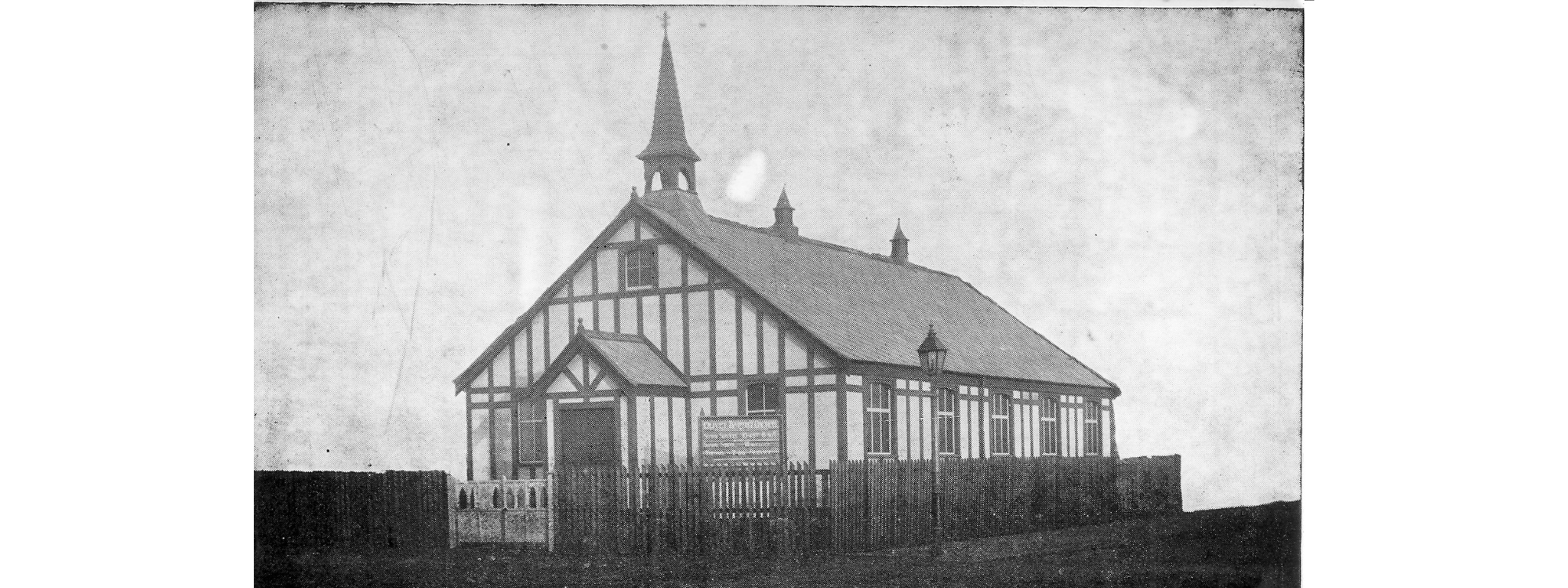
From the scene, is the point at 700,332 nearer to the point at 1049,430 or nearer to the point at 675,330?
the point at 675,330

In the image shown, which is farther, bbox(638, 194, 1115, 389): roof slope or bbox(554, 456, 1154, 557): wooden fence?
bbox(638, 194, 1115, 389): roof slope

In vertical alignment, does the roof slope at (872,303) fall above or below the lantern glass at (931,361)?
above

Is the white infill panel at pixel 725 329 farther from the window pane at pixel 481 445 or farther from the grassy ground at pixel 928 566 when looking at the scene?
the grassy ground at pixel 928 566

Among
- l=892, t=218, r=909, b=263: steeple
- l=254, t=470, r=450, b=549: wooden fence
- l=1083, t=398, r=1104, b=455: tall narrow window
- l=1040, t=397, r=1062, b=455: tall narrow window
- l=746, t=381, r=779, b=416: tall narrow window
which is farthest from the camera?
l=1040, t=397, r=1062, b=455: tall narrow window

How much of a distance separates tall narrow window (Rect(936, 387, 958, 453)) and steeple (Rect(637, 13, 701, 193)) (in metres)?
4.42

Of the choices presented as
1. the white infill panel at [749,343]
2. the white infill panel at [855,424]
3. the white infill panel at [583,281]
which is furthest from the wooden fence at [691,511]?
the white infill panel at [583,281]

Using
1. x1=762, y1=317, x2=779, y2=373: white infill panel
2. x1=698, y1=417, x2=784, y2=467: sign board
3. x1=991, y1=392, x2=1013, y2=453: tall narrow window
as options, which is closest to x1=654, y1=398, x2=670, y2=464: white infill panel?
x1=698, y1=417, x2=784, y2=467: sign board

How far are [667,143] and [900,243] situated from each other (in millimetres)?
2546

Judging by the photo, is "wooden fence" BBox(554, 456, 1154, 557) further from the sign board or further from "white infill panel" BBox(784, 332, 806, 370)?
"white infill panel" BBox(784, 332, 806, 370)

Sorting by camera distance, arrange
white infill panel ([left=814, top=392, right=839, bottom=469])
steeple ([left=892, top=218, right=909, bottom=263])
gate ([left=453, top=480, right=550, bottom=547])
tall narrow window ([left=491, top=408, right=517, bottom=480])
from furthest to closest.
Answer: tall narrow window ([left=491, top=408, right=517, bottom=480]) < white infill panel ([left=814, top=392, right=839, bottom=469]) < steeple ([left=892, top=218, right=909, bottom=263]) < gate ([left=453, top=480, right=550, bottom=547])

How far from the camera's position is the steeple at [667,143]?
14609 millimetres

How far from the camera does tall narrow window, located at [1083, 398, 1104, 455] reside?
62.5 ft

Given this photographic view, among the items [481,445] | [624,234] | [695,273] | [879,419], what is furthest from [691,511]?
[624,234]

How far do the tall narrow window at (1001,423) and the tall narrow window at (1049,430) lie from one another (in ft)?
2.24
